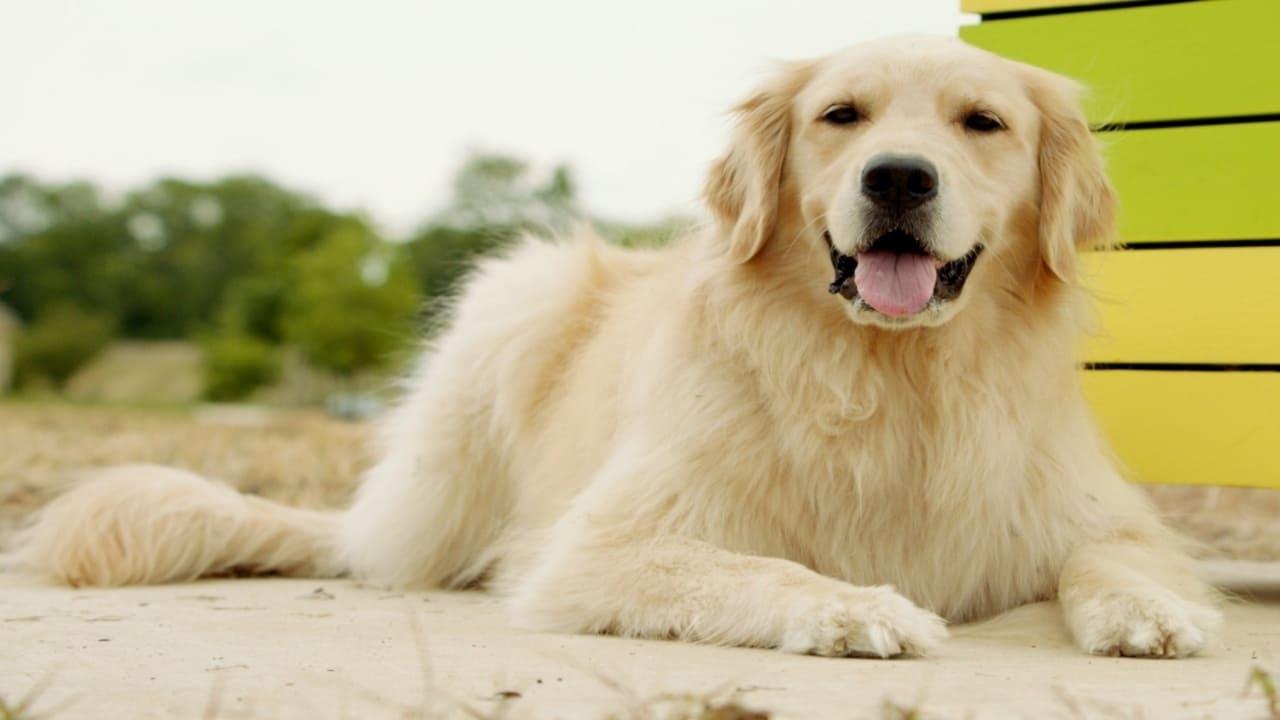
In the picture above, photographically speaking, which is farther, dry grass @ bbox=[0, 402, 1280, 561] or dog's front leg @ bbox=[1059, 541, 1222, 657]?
dry grass @ bbox=[0, 402, 1280, 561]

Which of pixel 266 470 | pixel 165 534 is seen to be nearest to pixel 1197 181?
pixel 165 534

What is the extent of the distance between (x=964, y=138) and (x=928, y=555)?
40.0 inches

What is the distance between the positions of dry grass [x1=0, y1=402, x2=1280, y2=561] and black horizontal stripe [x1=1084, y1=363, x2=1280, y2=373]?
86cm

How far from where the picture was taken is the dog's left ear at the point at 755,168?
131 inches

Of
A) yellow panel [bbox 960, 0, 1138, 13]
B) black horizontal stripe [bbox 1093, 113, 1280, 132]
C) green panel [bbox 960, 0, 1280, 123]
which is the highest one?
yellow panel [bbox 960, 0, 1138, 13]

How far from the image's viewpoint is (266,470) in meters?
6.91

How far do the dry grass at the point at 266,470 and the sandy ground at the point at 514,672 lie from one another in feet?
7.29

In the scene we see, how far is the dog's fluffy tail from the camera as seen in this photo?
3.99m

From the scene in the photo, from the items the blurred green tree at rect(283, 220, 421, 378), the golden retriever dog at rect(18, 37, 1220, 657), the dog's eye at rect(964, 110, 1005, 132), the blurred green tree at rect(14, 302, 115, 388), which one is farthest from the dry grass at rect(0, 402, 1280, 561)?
the blurred green tree at rect(14, 302, 115, 388)

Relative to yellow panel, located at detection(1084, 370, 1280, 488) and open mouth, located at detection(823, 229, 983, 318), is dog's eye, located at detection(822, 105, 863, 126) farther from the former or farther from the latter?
yellow panel, located at detection(1084, 370, 1280, 488)

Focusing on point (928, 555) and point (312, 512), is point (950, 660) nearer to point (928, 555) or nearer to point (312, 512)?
point (928, 555)

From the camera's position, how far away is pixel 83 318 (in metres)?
57.5

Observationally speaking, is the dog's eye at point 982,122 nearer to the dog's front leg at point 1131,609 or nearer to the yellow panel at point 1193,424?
the dog's front leg at point 1131,609

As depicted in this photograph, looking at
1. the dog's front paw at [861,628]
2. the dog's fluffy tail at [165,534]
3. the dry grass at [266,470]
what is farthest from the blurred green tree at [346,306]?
the dog's front paw at [861,628]
